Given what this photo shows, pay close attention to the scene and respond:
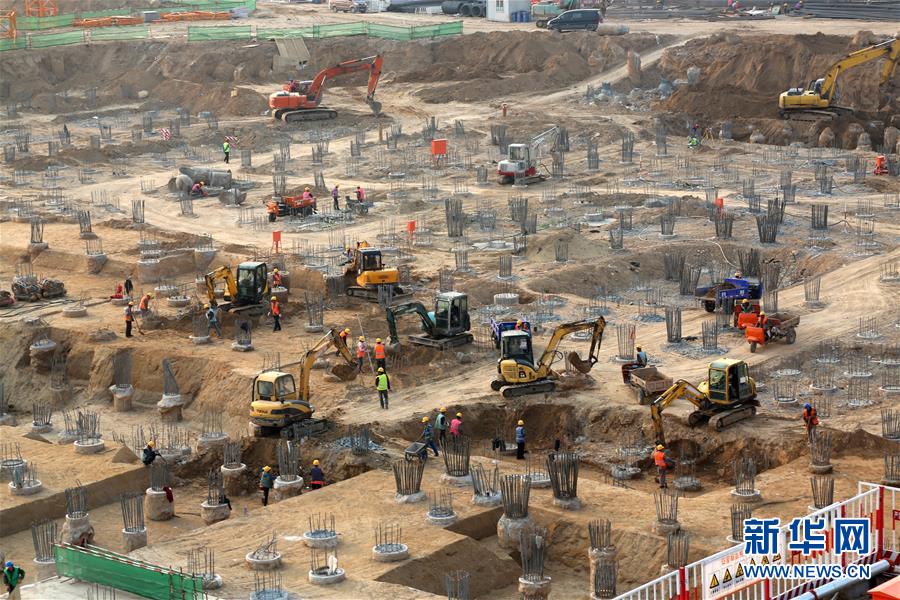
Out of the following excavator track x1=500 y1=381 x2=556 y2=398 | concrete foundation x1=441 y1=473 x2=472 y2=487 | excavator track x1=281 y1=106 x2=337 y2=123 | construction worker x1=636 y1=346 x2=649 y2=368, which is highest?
excavator track x1=281 y1=106 x2=337 y2=123

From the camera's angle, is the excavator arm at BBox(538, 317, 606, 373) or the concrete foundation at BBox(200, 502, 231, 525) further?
the excavator arm at BBox(538, 317, 606, 373)

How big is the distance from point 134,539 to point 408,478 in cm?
545

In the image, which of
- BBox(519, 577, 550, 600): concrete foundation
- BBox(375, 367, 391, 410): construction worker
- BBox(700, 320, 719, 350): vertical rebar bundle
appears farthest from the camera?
BBox(700, 320, 719, 350): vertical rebar bundle

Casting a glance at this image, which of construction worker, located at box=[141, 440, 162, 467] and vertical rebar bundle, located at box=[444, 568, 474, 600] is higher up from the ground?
vertical rebar bundle, located at box=[444, 568, 474, 600]

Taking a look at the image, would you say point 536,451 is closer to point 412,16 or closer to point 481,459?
point 481,459

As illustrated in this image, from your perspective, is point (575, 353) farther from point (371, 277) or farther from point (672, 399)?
point (371, 277)

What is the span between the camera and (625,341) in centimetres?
4109

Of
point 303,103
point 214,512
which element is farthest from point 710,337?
point 303,103

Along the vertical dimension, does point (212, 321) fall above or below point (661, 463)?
above

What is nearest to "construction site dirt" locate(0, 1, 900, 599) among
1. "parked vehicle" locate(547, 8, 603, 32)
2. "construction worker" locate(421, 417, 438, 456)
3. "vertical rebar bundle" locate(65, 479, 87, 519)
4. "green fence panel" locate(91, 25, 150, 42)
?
"construction worker" locate(421, 417, 438, 456)

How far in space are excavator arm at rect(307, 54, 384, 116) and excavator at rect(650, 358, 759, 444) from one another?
47.1 m

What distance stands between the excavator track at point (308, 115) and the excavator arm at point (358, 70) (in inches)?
33.0

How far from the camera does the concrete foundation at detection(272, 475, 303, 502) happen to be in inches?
1287

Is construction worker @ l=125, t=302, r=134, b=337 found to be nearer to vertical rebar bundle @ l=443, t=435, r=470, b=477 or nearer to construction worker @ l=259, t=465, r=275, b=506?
construction worker @ l=259, t=465, r=275, b=506
